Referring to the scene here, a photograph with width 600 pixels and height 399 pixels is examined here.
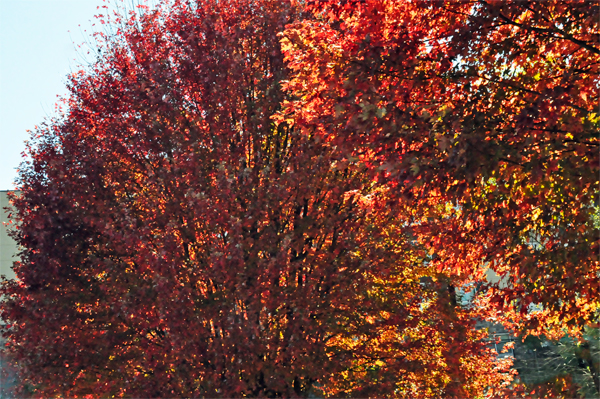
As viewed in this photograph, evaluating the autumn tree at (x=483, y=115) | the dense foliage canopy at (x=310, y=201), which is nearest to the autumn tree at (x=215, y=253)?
the dense foliage canopy at (x=310, y=201)

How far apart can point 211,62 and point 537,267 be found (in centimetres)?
774

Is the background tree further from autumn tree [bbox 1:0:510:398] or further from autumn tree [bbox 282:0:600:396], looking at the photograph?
autumn tree [bbox 1:0:510:398]

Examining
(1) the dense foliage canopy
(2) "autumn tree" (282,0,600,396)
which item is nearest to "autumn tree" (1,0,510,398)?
(1) the dense foliage canopy

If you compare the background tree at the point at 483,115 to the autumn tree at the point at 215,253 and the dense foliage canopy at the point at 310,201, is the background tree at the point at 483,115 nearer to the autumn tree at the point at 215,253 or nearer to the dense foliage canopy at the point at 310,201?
the dense foliage canopy at the point at 310,201

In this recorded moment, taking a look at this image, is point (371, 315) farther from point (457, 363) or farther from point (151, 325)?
point (151, 325)

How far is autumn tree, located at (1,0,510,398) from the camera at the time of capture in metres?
10.4

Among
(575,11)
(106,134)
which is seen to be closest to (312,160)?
→ (106,134)

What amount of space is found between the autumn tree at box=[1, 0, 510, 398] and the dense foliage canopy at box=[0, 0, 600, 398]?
6 centimetres

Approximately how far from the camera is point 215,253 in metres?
9.70

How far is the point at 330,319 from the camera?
459 inches

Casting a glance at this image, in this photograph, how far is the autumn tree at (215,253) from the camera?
10.4 meters

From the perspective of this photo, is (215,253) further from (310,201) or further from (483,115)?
(483,115)

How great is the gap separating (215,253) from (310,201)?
11.5 feet

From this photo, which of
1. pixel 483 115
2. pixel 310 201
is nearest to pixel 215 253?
pixel 310 201
